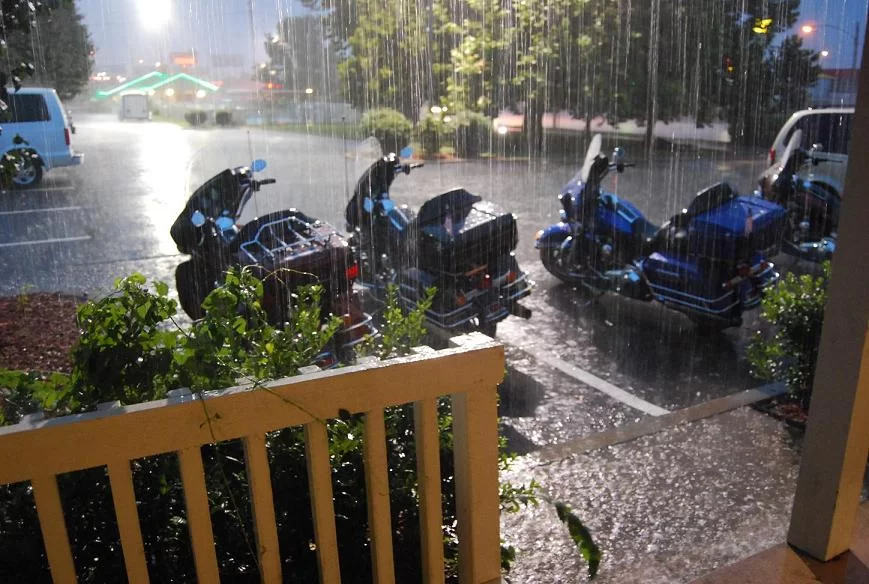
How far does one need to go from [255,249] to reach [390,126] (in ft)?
41.5

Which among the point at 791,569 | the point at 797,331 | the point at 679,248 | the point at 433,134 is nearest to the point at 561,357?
the point at 679,248

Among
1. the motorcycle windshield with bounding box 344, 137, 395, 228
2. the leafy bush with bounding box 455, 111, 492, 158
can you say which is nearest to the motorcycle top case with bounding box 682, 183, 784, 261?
the motorcycle windshield with bounding box 344, 137, 395, 228

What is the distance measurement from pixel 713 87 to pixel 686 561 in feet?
78.3

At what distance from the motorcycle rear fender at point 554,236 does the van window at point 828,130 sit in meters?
4.82

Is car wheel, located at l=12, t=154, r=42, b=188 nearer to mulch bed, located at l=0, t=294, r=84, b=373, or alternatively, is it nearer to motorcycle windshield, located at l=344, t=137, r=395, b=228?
mulch bed, located at l=0, t=294, r=84, b=373

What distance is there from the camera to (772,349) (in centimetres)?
491

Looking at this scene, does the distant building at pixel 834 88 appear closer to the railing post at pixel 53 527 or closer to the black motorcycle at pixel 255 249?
the black motorcycle at pixel 255 249

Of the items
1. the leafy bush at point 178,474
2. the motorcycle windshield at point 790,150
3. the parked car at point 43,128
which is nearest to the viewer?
the leafy bush at point 178,474

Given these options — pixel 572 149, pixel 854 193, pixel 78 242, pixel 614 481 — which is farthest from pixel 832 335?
pixel 572 149

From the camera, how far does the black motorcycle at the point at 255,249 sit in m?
4.69

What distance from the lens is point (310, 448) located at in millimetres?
1966

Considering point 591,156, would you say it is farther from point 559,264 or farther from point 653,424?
point 653,424

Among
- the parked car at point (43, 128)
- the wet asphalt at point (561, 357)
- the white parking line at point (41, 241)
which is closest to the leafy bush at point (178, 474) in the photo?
the wet asphalt at point (561, 357)

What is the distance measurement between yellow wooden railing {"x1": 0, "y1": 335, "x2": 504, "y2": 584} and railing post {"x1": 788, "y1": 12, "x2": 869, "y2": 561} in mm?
1439
